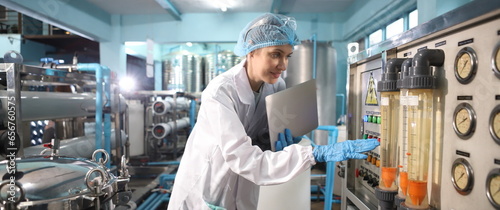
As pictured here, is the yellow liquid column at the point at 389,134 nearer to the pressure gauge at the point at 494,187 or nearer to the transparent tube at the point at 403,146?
the transparent tube at the point at 403,146

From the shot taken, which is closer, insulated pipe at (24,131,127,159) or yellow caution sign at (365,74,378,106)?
yellow caution sign at (365,74,378,106)

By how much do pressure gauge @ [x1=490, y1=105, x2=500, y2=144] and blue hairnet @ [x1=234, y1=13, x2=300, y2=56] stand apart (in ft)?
2.32

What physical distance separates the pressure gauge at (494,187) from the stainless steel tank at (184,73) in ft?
16.7

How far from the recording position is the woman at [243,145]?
894mm

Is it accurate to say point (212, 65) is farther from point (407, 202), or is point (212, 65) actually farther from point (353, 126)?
point (407, 202)

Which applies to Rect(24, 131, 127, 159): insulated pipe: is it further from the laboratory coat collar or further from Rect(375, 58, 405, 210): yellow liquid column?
Rect(375, 58, 405, 210): yellow liquid column

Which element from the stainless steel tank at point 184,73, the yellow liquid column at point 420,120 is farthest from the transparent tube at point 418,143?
the stainless steel tank at point 184,73

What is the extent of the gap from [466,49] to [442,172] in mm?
337

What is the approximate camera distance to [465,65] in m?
0.68

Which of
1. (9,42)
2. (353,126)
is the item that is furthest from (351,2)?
(9,42)

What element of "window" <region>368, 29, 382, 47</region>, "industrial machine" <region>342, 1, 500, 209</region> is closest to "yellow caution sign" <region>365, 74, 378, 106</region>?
"industrial machine" <region>342, 1, 500, 209</region>

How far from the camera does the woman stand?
2.93ft

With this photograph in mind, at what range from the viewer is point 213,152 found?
1.03m

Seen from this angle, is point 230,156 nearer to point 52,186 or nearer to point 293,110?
point 293,110
